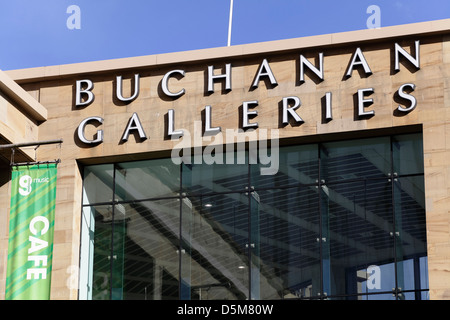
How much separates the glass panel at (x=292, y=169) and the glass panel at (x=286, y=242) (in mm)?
242

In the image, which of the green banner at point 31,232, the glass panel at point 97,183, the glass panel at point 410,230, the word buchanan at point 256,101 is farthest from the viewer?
the glass panel at point 97,183

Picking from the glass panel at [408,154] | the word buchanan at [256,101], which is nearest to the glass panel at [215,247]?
the word buchanan at [256,101]

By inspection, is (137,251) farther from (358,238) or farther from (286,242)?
(358,238)

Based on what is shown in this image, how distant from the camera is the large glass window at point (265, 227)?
34.2m

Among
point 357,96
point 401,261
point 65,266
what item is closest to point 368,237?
point 401,261

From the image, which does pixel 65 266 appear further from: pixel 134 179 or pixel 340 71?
pixel 340 71

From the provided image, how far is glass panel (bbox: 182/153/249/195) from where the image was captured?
36250mm

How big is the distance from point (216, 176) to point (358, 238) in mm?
4884

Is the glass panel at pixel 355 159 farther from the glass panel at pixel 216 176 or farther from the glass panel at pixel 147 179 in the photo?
the glass panel at pixel 147 179

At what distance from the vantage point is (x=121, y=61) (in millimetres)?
37531

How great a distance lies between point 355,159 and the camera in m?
35.2

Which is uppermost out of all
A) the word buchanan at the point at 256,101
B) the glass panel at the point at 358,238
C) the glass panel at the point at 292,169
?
the word buchanan at the point at 256,101

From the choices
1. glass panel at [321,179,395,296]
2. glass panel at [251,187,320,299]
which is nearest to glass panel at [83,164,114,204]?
glass panel at [251,187,320,299]

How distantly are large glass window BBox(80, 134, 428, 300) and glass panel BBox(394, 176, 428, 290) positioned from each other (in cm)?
3
